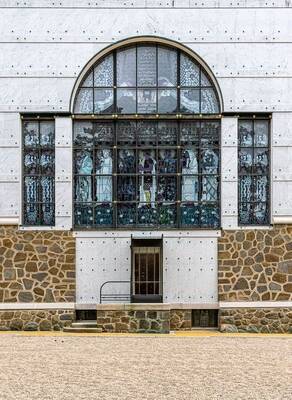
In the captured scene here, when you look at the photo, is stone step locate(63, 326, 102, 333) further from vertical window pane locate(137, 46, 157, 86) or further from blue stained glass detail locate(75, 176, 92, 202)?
vertical window pane locate(137, 46, 157, 86)

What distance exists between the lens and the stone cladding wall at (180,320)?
920 inches

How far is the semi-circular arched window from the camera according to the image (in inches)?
932

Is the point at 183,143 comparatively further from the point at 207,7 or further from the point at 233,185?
the point at 207,7

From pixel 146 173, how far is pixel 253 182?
2773mm

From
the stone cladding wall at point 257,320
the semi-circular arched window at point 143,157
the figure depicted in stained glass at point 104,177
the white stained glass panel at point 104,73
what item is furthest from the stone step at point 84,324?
the white stained glass panel at point 104,73

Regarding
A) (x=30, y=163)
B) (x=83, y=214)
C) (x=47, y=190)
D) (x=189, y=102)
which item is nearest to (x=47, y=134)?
(x=30, y=163)

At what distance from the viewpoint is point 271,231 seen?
924 inches

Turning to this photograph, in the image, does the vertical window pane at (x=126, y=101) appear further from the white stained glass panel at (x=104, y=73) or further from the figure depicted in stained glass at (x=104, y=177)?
the figure depicted in stained glass at (x=104, y=177)

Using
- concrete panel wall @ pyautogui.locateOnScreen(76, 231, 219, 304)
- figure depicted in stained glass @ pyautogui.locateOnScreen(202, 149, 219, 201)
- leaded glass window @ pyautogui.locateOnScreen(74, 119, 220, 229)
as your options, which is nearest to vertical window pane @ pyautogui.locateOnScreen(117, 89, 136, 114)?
leaded glass window @ pyautogui.locateOnScreen(74, 119, 220, 229)

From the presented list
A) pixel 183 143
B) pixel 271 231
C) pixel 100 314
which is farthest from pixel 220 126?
pixel 100 314

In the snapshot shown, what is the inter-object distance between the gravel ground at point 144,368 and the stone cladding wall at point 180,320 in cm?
180

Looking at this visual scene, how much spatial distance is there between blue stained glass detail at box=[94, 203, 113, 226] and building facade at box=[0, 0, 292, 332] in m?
0.03

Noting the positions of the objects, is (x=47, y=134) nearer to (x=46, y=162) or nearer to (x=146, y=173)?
(x=46, y=162)

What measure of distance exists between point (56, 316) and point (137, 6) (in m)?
8.23
